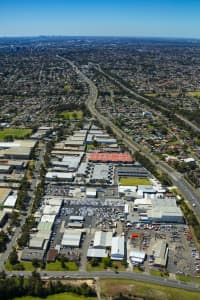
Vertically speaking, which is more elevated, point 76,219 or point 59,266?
point 76,219

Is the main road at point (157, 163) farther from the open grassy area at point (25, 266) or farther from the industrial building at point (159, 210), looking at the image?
the open grassy area at point (25, 266)

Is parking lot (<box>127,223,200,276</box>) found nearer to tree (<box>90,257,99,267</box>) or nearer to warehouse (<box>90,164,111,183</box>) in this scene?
tree (<box>90,257,99,267</box>)

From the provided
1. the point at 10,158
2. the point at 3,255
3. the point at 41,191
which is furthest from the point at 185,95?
the point at 3,255

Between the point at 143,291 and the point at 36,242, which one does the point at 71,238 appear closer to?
the point at 36,242

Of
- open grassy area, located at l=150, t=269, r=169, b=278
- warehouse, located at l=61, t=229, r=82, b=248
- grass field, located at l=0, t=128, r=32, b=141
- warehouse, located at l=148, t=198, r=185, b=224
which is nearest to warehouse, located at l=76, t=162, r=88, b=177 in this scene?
warehouse, located at l=148, t=198, r=185, b=224

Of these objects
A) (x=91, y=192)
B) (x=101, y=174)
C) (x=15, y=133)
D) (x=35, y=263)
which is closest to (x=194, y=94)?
(x=15, y=133)

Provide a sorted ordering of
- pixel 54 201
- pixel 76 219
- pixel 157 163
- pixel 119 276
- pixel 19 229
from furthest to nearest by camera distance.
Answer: pixel 157 163 < pixel 54 201 < pixel 76 219 < pixel 19 229 < pixel 119 276

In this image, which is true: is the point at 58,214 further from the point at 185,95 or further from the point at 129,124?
the point at 185,95
